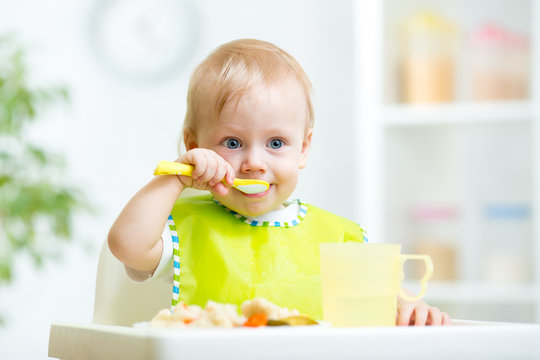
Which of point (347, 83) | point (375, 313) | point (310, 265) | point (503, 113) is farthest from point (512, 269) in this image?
point (375, 313)

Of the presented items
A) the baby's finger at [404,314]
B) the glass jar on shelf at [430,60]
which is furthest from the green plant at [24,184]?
the baby's finger at [404,314]

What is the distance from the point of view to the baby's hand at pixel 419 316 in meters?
0.84

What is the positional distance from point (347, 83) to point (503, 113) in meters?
0.87

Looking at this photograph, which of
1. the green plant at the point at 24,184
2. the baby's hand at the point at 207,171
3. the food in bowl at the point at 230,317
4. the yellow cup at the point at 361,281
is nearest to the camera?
the food in bowl at the point at 230,317

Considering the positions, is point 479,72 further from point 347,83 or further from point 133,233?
point 133,233

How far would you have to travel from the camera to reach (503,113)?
2471 millimetres

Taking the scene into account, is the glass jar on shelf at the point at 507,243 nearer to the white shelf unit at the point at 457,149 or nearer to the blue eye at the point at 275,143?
the white shelf unit at the point at 457,149

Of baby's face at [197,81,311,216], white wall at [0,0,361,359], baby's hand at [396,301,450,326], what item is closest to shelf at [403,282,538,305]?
white wall at [0,0,361,359]

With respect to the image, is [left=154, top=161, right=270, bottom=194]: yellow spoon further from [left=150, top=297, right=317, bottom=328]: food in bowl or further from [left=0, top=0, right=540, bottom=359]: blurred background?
[left=0, top=0, right=540, bottom=359]: blurred background

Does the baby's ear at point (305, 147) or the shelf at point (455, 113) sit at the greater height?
the shelf at point (455, 113)

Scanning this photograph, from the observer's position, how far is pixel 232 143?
1002 mm

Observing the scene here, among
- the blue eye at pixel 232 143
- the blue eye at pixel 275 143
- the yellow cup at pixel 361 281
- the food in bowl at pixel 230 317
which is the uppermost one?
the blue eye at pixel 275 143

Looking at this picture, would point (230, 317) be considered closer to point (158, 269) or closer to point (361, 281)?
point (361, 281)

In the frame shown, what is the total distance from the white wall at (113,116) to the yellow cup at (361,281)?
7.78 feet
